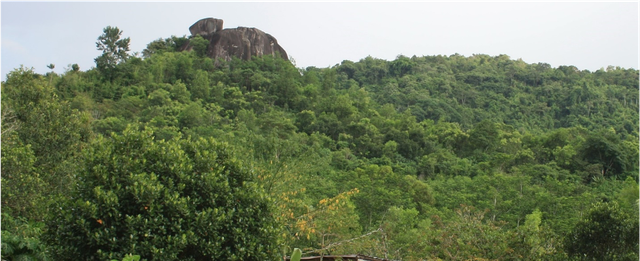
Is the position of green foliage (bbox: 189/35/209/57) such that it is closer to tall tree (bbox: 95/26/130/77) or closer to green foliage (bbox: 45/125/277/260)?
tall tree (bbox: 95/26/130/77)

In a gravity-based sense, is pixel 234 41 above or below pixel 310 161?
above

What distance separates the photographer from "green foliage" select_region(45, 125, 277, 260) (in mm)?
6340

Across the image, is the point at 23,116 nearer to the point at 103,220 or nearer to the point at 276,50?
the point at 103,220

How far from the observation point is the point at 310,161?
1816 cm

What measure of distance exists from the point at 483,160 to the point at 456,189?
8.78m

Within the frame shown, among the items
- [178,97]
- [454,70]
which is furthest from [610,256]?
[454,70]

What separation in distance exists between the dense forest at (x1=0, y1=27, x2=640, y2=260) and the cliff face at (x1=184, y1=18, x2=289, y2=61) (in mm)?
1523

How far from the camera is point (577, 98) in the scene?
56.2 m

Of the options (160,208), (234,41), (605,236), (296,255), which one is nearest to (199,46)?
(234,41)

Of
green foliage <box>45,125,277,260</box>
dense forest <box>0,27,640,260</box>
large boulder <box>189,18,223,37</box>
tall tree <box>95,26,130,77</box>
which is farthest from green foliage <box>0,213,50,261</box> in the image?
large boulder <box>189,18,223,37</box>

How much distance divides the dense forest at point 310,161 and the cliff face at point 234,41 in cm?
152

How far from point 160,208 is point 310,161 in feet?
38.5

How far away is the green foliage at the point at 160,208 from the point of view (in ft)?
20.8

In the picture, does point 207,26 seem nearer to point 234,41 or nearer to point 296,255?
point 234,41
